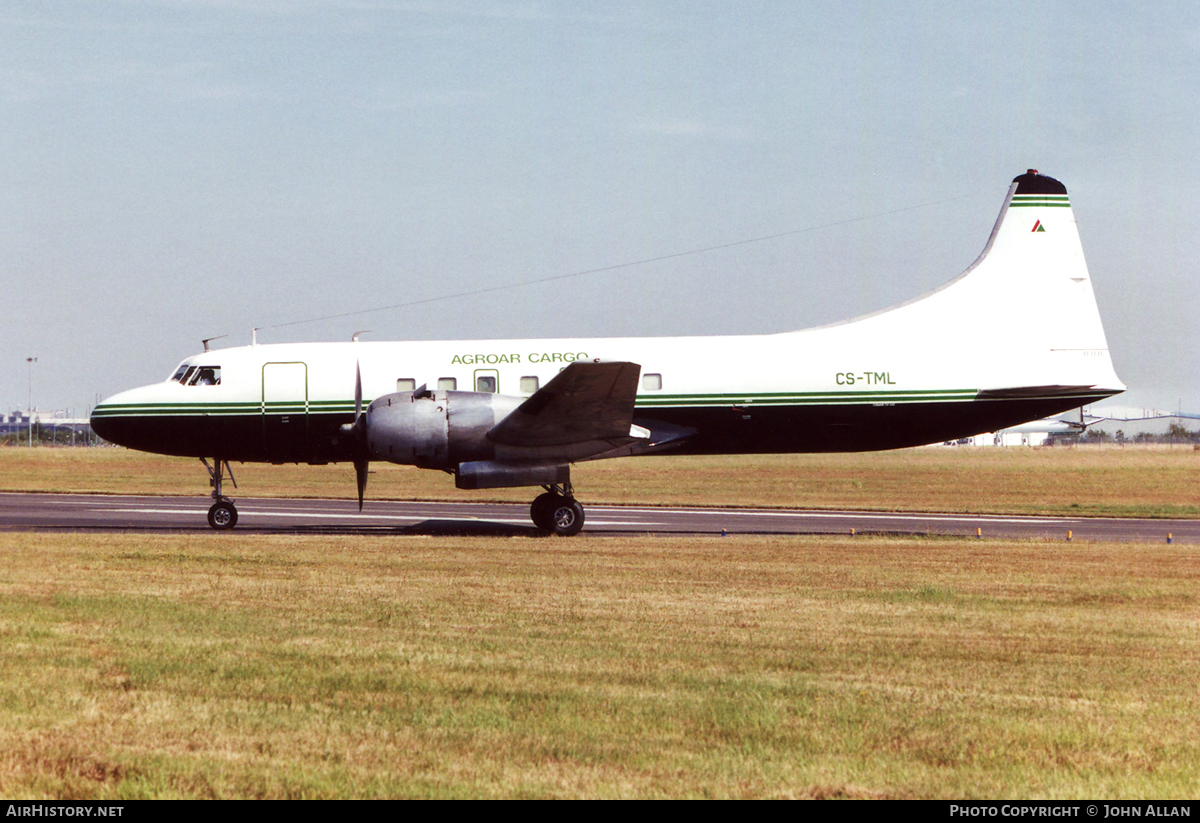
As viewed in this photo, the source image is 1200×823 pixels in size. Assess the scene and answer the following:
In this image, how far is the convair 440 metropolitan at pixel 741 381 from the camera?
78.8 feet

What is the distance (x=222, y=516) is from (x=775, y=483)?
96.1ft

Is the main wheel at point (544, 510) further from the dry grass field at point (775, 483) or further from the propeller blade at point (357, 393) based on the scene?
the dry grass field at point (775, 483)

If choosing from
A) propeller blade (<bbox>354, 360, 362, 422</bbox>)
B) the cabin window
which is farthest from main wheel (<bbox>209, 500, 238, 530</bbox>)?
propeller blade (<bbox>354, 360, 362, 422</bbox>)

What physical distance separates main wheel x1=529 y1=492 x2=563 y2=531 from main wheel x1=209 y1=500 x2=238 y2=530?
22.4 feet

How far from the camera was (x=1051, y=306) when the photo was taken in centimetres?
2508

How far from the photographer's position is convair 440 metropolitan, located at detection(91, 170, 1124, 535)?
2402cm

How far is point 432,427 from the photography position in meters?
21.9

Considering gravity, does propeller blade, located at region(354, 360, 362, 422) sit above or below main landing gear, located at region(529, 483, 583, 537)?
above

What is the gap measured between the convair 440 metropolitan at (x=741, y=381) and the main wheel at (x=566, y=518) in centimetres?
4

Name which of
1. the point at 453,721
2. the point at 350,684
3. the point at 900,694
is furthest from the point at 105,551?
the point at 900,694

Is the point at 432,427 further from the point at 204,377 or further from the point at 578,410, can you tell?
the point at 204,377

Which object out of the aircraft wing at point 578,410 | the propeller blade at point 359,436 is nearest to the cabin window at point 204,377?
the propeller blade at point 359,436

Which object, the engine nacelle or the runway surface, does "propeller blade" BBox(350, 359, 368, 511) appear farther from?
the runway surface
